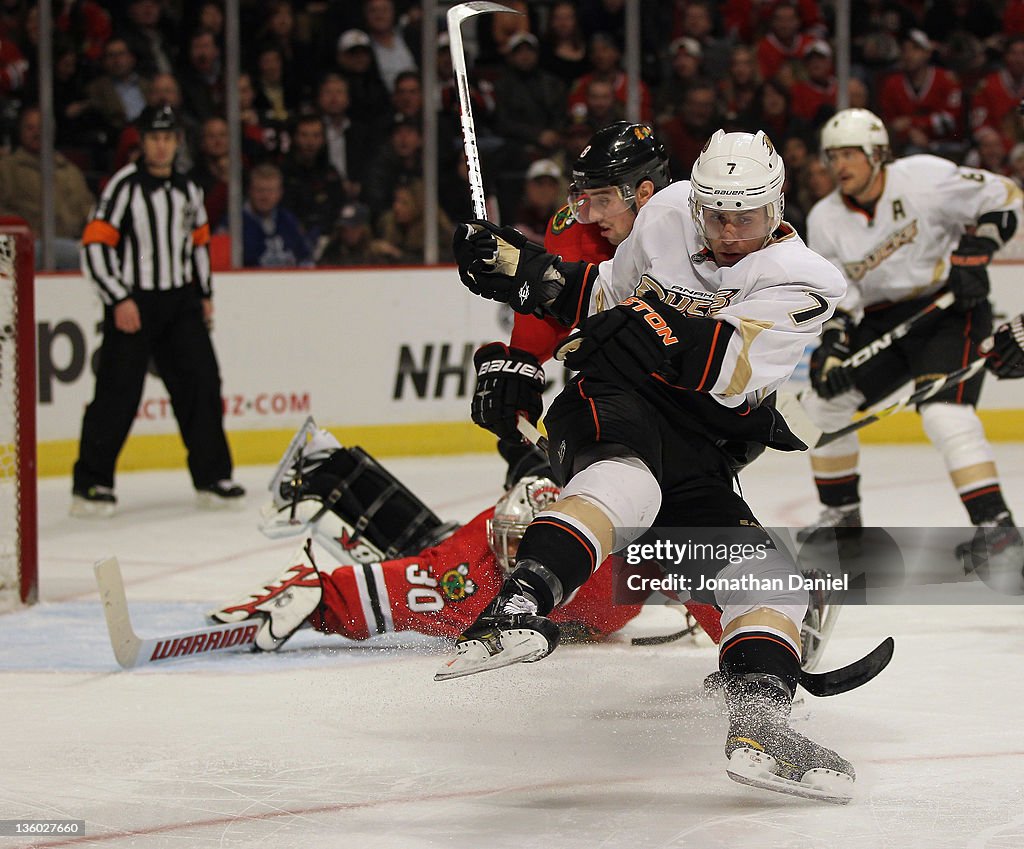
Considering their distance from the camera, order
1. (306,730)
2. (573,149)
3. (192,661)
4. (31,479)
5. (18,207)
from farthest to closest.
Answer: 1. (573,149)
2. (18,207)
3. (31,479)
4. (192,661)
5. (306,730)

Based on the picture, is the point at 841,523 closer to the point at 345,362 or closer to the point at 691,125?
the point at 345,362

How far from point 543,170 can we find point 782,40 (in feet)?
4.71

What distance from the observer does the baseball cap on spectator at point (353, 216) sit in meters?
6.47

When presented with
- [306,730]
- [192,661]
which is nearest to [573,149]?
[192,661]

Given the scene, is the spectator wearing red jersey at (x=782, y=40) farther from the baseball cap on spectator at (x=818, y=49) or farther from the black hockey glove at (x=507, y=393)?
the black hockey glove at (x=507, y=393)

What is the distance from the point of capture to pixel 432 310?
20.9 ft

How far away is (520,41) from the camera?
6.93m

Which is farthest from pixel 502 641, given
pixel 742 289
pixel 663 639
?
pixel 663 639

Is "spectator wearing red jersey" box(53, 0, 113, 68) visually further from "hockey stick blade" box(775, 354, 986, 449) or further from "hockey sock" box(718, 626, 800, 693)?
"hockey sock" box(718, 626, 800, 693)

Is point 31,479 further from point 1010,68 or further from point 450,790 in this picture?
point 1010,68

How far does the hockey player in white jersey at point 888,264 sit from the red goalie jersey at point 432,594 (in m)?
1.35

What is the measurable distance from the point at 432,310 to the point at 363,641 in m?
3.12

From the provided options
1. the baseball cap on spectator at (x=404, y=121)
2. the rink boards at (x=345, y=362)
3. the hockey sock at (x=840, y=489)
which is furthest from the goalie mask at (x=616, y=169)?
the baseball cap on spectator at (x=404, y=121)

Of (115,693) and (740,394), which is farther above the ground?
(740,394)
